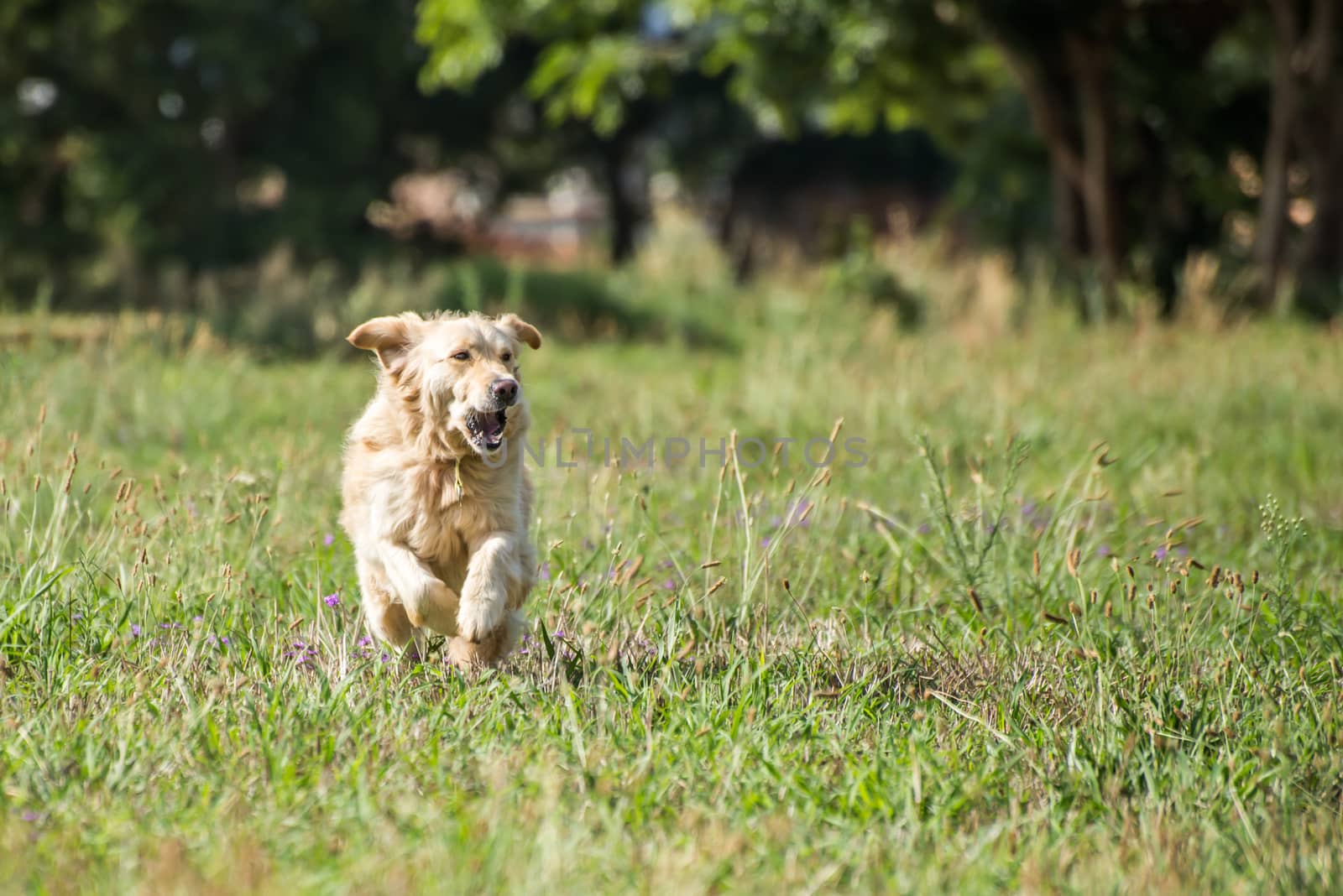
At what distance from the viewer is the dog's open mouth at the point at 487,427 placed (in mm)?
3936

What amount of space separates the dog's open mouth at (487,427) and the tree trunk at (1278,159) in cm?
1376

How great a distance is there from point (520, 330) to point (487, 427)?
22.6 inches

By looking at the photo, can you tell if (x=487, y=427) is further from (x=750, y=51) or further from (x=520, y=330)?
(x=750, y=51)

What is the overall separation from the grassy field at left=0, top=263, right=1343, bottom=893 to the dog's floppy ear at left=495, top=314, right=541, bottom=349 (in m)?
0.59

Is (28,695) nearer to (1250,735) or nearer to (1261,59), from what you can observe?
(1250,735)

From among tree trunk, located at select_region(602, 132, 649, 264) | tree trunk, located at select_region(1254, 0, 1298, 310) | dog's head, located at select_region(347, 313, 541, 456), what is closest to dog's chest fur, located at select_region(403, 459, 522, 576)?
dog's head, located at select_region(347, 313, 541, 456)

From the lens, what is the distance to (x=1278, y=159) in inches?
633

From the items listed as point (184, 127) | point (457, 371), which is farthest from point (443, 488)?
point (184, 127)

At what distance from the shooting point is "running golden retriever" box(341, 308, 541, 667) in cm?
389

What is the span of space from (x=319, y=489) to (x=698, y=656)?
9.09 ft

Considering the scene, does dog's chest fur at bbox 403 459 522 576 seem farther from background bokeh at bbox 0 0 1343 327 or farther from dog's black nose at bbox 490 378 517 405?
background bokeh at bbox 0 0 1343 327

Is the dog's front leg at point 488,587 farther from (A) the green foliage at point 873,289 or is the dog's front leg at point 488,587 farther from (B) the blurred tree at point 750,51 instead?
(A) the green foliage at point 873,289

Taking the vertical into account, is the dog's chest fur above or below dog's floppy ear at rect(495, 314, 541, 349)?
below

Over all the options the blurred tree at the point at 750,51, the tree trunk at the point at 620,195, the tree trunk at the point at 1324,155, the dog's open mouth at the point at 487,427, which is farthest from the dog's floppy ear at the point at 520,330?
the tree trunk at the point at 620,195
